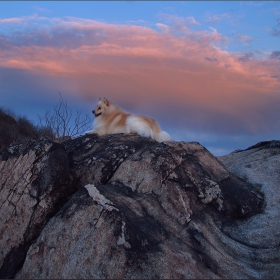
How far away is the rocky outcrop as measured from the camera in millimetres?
5500

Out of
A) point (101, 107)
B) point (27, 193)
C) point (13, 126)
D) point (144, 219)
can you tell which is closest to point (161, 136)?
point (101, 107)

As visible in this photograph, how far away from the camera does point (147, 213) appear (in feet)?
21.4

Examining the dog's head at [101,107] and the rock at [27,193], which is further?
the dog's head at [101,107]

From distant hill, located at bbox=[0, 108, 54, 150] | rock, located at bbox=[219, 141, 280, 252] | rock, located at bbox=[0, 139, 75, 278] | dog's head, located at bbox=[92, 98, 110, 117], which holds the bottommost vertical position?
rock, located at bbox=[0, 139, 75, 278]

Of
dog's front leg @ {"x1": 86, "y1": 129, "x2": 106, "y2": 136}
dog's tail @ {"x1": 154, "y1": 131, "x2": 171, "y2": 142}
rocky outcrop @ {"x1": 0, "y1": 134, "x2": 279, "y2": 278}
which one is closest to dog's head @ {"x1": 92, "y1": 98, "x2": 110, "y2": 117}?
dog's front leg @ {"x1": 86, "y1": 129, "x2": 106, "y2": 136}

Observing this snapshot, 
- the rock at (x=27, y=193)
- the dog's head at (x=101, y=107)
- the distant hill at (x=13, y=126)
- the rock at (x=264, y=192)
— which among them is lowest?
the rock at (x=27, y=193)

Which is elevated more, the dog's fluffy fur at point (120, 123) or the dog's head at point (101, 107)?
the dog's head at point (101, 107)

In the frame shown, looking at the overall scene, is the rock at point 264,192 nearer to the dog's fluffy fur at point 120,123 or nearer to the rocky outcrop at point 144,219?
the rocky outcrop at point 144,219

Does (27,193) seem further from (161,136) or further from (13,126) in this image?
(13,126)

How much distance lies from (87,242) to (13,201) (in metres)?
2.46

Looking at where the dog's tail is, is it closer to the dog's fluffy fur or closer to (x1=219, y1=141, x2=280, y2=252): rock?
the dog's fluffy fur

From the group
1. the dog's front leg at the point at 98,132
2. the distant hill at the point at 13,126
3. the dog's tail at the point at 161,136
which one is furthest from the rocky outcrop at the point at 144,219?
the distant hill at the point at 13,126

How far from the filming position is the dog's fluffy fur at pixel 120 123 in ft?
34.7

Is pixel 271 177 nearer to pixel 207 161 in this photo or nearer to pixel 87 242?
pixel 207 161
